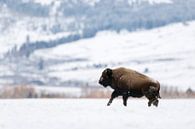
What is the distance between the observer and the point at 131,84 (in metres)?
21.2

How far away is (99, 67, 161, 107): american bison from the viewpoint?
21.0 meters

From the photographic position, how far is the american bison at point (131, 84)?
21.0m
